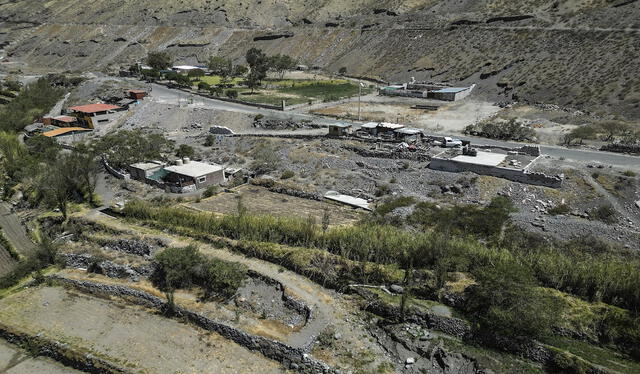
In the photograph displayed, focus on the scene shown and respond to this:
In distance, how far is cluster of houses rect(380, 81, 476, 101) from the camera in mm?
71250

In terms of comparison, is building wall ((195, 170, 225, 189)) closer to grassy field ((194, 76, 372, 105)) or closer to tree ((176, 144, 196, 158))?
tree ((176, 144, 196, 158))

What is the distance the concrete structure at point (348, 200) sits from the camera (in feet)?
115

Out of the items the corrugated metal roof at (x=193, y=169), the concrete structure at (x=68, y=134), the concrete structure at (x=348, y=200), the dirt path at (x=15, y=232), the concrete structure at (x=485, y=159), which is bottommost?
the dirt path at (x=15, y=232)

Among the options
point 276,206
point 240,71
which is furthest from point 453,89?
point 276,206

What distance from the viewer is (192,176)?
1551 inches

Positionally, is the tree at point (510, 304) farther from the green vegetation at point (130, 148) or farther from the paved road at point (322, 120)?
the green vegetation at point (130, 148)

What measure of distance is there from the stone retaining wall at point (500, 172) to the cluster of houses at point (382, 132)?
7.89 meters

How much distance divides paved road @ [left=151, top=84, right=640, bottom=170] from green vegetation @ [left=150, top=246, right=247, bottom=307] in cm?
3531

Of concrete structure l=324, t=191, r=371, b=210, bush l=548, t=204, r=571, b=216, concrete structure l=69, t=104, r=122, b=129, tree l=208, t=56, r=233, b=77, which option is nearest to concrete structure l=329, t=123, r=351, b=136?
concrete structure l=324, t=191, r=371, b=210

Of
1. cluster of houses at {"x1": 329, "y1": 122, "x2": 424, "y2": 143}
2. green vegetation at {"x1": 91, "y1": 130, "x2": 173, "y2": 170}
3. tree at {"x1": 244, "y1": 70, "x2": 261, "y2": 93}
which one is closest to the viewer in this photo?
green vegetation at {"x1": 91, "y1": 130, "x2": 173, "y2": 170}

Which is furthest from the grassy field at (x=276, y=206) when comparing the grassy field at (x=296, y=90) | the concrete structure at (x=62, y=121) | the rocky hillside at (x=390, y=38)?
the rocky hillside at (x=390, y=38)

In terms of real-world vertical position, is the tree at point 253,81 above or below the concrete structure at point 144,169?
above

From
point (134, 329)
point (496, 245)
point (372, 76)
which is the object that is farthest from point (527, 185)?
point (372, 76)

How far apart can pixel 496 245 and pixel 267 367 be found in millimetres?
16764
